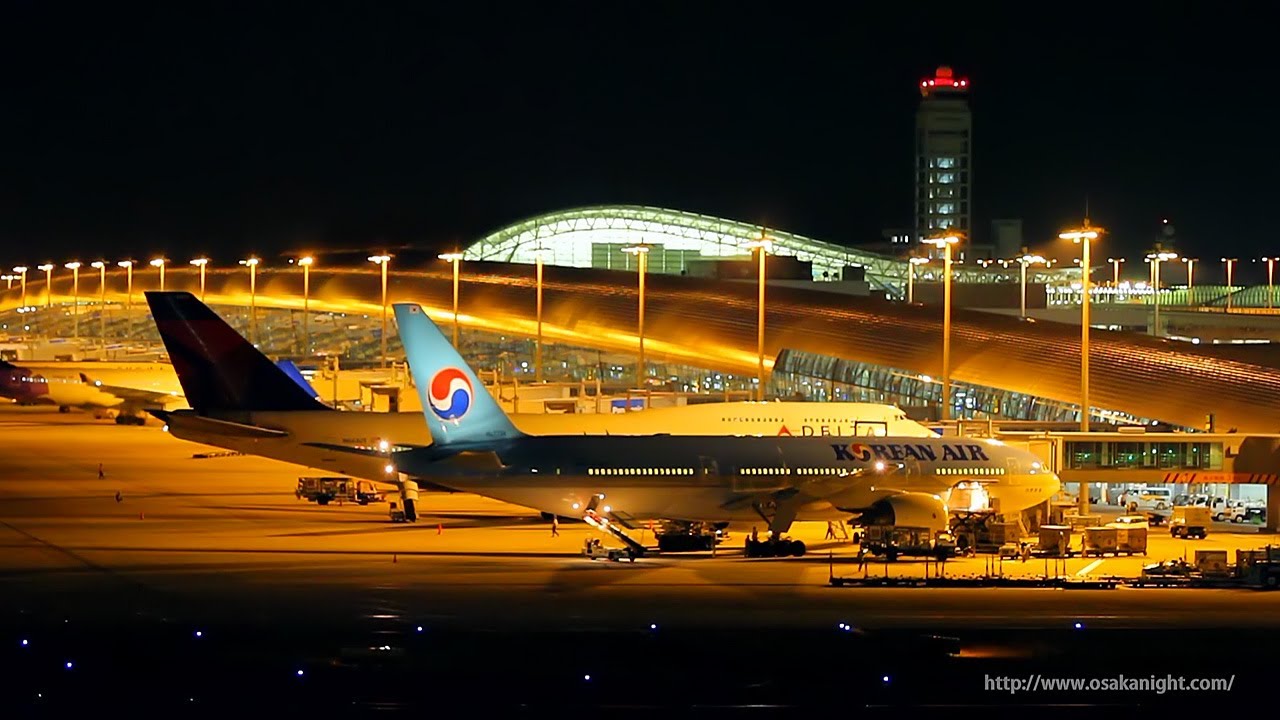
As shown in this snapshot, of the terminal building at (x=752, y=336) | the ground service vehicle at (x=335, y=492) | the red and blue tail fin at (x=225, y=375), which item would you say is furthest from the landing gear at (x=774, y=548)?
the ground service vehicle at (x=335, y=492)

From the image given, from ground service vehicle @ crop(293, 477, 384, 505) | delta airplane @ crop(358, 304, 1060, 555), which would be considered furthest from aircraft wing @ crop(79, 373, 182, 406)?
delta airplane @ crop(358, 304, 1060, 555)

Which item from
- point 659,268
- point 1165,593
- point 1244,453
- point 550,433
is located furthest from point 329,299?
point 1165,593

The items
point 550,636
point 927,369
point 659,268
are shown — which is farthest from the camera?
point 659,268

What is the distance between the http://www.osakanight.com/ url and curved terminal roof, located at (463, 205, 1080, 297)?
473 feet

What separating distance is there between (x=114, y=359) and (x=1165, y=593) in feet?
363

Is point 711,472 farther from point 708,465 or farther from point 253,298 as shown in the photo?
point 253,298

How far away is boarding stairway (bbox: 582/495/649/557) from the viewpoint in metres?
45.1

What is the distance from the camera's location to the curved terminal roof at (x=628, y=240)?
174375 millimetres

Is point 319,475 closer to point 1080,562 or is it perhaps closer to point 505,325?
point 1080,562

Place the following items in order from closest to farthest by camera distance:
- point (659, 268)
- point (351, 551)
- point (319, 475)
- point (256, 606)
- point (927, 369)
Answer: point (256, 606), point (351, 551), point (319, 475), point (927, 369), point (659, 268)

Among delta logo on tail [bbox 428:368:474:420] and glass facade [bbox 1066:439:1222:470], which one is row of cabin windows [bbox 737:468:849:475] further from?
glass facade [bbox 1066:439:1222:470]

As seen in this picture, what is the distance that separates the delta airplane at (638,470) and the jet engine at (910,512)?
2cm

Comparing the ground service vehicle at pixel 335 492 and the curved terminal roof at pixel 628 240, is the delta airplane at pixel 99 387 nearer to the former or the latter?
the ground service vehicle at pixel 335 492

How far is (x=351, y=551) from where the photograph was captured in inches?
1805
